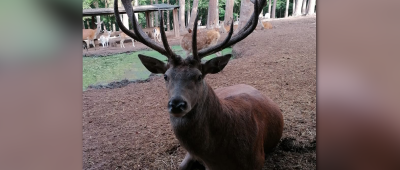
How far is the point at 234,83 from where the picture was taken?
7.19 ft

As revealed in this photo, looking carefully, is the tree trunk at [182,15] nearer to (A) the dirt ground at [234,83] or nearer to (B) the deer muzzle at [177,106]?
(A) the dirt ground at [234,83]

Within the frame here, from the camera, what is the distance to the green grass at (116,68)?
6.53 feet

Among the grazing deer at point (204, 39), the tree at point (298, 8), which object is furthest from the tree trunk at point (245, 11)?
the tree at point (298, 8)

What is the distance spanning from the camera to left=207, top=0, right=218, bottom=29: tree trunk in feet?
6.73

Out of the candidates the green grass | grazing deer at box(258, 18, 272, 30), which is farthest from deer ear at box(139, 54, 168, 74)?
grazing deer at box(258, 18, 272, 30)

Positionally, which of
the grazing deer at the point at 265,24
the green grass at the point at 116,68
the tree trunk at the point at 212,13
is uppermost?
the tree trunk at the point at 212,13

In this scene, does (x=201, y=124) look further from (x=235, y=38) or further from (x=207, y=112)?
(x=235, y=38)

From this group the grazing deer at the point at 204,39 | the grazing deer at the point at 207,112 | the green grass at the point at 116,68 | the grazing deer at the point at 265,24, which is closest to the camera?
the grazing deer at the point at 207,112

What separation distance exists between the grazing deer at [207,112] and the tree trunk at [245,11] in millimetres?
269

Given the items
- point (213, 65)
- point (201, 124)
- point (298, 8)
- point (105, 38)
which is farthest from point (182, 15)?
point (201, 124)

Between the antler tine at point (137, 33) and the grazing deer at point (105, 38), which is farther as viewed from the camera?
the grazing deer at point (105, 38)

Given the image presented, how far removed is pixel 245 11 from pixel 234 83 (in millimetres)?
520

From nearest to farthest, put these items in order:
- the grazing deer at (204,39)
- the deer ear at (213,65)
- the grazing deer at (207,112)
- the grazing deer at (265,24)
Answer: the grazing deer at (207,112)
the deer ear at (213,65)
the grazing deer at (204,39)
the grazing deer at (265,24)

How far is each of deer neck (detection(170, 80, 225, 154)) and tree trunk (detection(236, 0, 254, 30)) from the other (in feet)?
2.03
